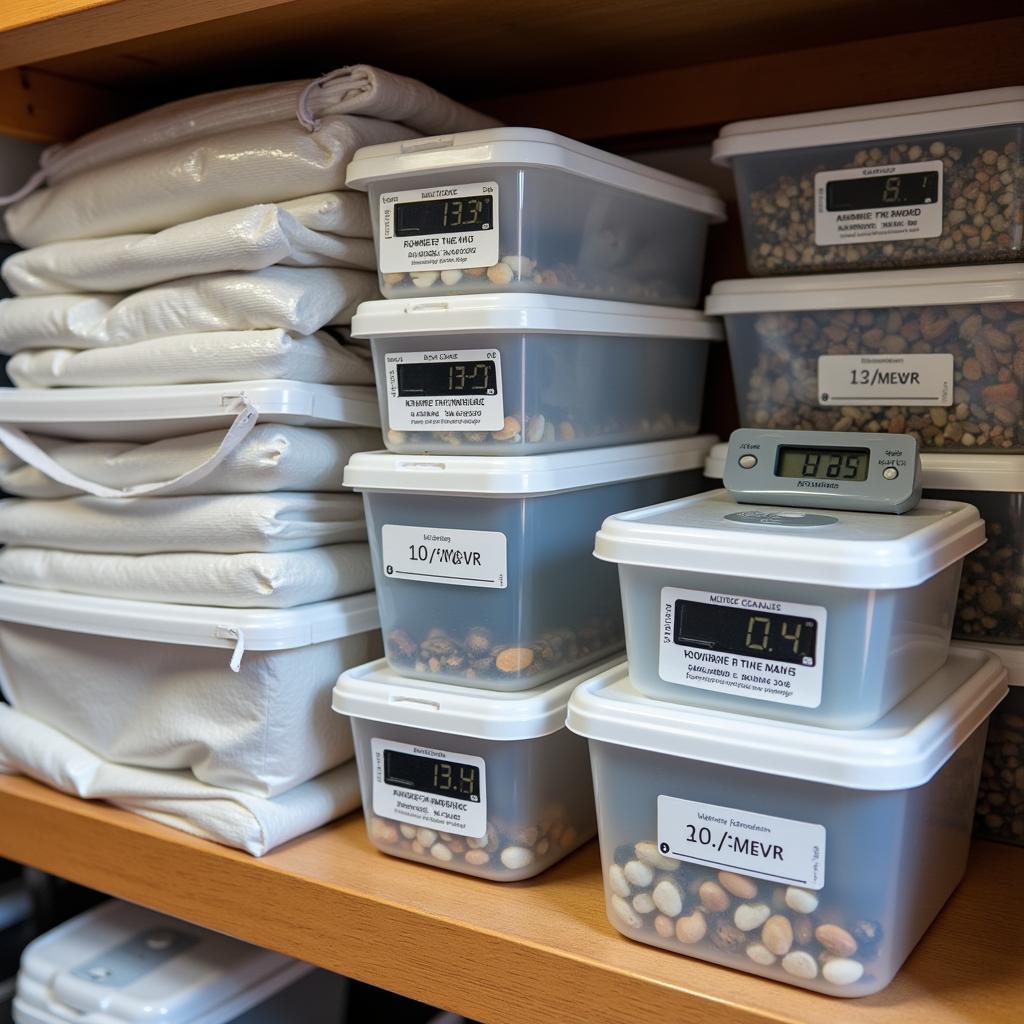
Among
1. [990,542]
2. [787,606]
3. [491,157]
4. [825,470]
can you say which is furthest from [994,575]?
[491,157]

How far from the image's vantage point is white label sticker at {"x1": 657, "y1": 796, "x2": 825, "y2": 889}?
0.66 meters

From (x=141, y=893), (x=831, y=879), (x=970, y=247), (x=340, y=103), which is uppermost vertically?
(x=340, y=103)

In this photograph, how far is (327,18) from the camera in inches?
34.9

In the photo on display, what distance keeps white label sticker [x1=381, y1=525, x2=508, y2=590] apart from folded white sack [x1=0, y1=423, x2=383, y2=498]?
100mm

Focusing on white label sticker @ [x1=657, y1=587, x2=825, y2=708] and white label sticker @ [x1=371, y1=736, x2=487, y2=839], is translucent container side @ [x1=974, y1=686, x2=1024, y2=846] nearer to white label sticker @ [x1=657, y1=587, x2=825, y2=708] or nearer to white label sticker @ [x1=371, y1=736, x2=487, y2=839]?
white label sticker @ [x1=657, y1=587, x2=825, y2=708]

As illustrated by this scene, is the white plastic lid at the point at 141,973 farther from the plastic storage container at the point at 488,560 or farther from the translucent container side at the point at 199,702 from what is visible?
the plastic storage container at the point at 488,560

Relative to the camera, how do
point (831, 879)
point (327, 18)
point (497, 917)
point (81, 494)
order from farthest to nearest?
point (81, 494) < point (327, 18) < point (497, 917) < point (831, 879)

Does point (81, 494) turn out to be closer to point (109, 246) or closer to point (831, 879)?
point (109, 246)

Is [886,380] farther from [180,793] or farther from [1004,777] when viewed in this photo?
[180,793]

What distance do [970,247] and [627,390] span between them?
290 mm

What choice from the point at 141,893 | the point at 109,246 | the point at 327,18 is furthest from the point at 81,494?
the point at 327,18

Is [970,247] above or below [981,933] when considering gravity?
above

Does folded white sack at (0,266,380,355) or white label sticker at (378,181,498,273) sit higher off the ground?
white label sticker at (378,181,498,273)

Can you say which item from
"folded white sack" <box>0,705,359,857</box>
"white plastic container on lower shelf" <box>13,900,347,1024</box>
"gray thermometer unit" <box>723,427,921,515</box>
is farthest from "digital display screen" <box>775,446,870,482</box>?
"white plastic container on lower shelf" <box>13,900,347,1024</box>
